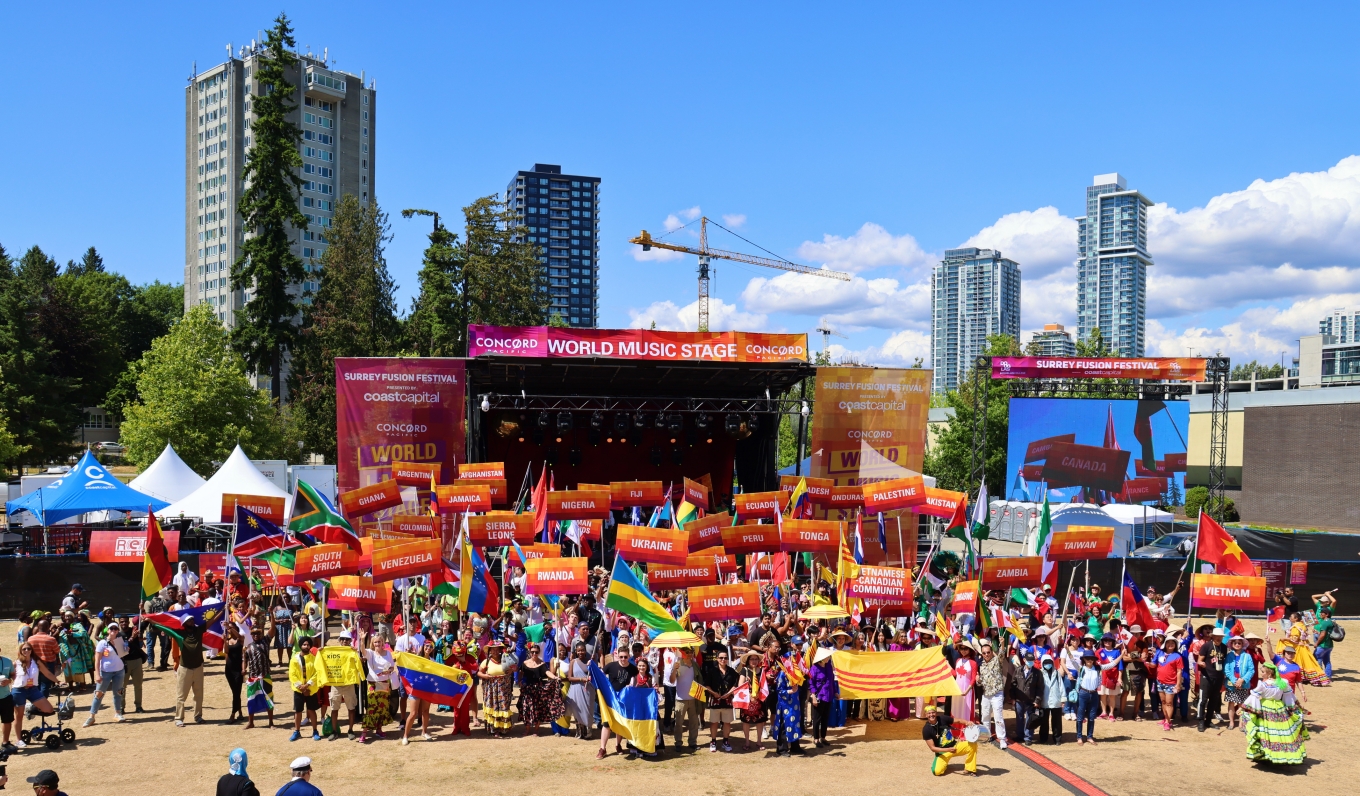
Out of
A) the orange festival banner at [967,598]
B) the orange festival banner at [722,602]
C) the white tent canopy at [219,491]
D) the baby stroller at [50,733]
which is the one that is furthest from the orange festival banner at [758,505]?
the white tent canopy at [219,491]

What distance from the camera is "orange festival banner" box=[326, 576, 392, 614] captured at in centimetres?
1285

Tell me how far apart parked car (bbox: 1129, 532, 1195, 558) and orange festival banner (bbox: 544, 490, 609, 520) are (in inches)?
706

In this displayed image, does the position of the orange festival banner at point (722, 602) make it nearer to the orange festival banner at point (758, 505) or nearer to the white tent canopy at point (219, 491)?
the orange festival banner at point (758, 505)

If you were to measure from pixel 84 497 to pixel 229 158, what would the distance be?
278 ft

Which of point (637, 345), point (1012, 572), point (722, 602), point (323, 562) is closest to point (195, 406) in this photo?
point (637, 345)

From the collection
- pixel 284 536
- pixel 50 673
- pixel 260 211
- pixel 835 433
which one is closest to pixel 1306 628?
pixel 835 433

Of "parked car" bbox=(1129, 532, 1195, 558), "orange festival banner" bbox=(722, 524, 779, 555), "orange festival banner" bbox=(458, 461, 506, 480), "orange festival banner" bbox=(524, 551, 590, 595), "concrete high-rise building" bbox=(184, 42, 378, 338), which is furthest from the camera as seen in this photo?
Result: "concrete high-rise building" bbox=(184, 42, 378, 338)

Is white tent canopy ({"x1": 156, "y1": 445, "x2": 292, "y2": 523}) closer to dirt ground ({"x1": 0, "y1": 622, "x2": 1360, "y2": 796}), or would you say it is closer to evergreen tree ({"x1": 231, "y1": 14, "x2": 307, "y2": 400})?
dirt ground ({"x1": 0, "y1": 622, "x2": 1360, "y2": 796})

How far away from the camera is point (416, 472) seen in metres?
22.2

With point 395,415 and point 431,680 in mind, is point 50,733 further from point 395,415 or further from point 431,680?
point 395,415

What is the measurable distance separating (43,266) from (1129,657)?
73126 mm

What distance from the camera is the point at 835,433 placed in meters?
25.9

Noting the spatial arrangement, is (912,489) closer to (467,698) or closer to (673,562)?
(673,562)

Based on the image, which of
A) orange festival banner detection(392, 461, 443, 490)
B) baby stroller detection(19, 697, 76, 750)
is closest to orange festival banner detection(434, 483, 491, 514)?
orange festival banner detection(392, 461, 443, 490)
